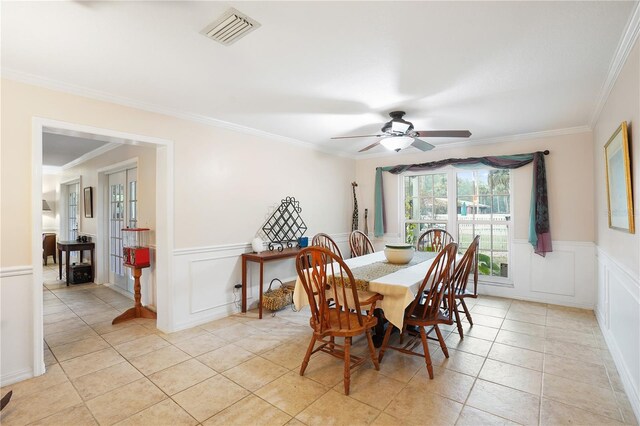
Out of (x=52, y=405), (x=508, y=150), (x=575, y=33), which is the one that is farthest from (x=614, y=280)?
(x=52, y=405)

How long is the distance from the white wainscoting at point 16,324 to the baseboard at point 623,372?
414cm

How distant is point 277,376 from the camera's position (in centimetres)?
236

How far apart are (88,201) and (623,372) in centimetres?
717

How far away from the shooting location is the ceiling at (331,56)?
1.68m

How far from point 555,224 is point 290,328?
366 centimetres

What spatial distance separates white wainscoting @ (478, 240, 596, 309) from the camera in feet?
12.7

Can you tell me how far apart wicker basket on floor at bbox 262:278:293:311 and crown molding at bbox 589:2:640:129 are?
12.1ft

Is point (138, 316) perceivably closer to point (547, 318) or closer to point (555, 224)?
point (547, 318)

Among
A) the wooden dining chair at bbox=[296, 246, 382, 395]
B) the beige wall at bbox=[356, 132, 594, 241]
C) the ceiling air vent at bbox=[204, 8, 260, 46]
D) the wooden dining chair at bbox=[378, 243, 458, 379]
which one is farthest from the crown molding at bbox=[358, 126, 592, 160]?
the ceiling air vent at bbox=[204, 8, 260, 46]

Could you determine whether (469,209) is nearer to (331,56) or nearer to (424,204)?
(424,204)

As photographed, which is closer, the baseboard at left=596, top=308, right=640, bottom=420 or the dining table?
the baseboard at left=596, top=308, right=640, bottom=420

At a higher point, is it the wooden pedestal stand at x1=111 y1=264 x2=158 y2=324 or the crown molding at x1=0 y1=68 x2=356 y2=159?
the crown molding at x1=0 y1=68 x2=356 y2=159

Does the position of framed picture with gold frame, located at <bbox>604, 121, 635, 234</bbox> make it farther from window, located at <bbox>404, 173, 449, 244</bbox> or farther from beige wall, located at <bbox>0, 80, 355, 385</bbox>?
beige wall, located at <bbox>0, 80, 355, 385</bbox>

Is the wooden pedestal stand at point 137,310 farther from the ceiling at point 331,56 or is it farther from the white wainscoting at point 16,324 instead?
the ceiling at point 331,56
